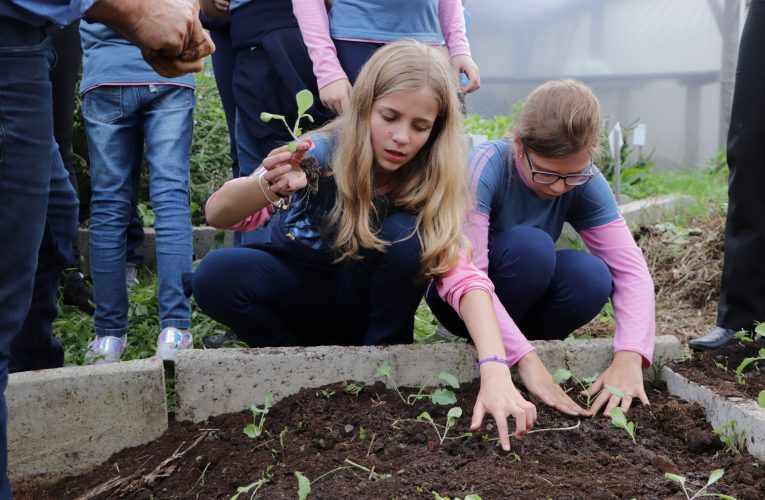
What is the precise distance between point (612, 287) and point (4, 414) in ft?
5.64

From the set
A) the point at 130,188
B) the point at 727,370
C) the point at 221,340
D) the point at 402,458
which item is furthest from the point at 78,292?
the point at 727,370

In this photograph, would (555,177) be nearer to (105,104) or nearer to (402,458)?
(402,458)

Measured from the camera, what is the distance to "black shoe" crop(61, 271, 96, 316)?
3.29 m

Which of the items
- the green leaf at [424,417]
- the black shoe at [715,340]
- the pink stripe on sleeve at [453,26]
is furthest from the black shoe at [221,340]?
the black shoe at [715,340]

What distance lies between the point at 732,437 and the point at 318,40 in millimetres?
1650

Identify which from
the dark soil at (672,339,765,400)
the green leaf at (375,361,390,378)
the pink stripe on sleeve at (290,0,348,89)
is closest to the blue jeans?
the pink stripe on sleeve at (290,0,348,89)

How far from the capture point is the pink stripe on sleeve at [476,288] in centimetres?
222

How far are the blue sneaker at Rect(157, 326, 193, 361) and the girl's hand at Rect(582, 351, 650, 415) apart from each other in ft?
4.05

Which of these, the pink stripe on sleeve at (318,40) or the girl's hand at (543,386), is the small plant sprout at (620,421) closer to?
the girl's hand at (543,386)

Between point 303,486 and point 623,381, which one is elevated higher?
point 303,486

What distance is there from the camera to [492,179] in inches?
99.7

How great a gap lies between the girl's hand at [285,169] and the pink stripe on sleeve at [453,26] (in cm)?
123

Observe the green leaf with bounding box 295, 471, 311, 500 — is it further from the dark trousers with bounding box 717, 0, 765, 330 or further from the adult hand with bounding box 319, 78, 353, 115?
the dark trousers with bounding box 717, 0, 765, 330

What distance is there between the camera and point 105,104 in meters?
2.92
